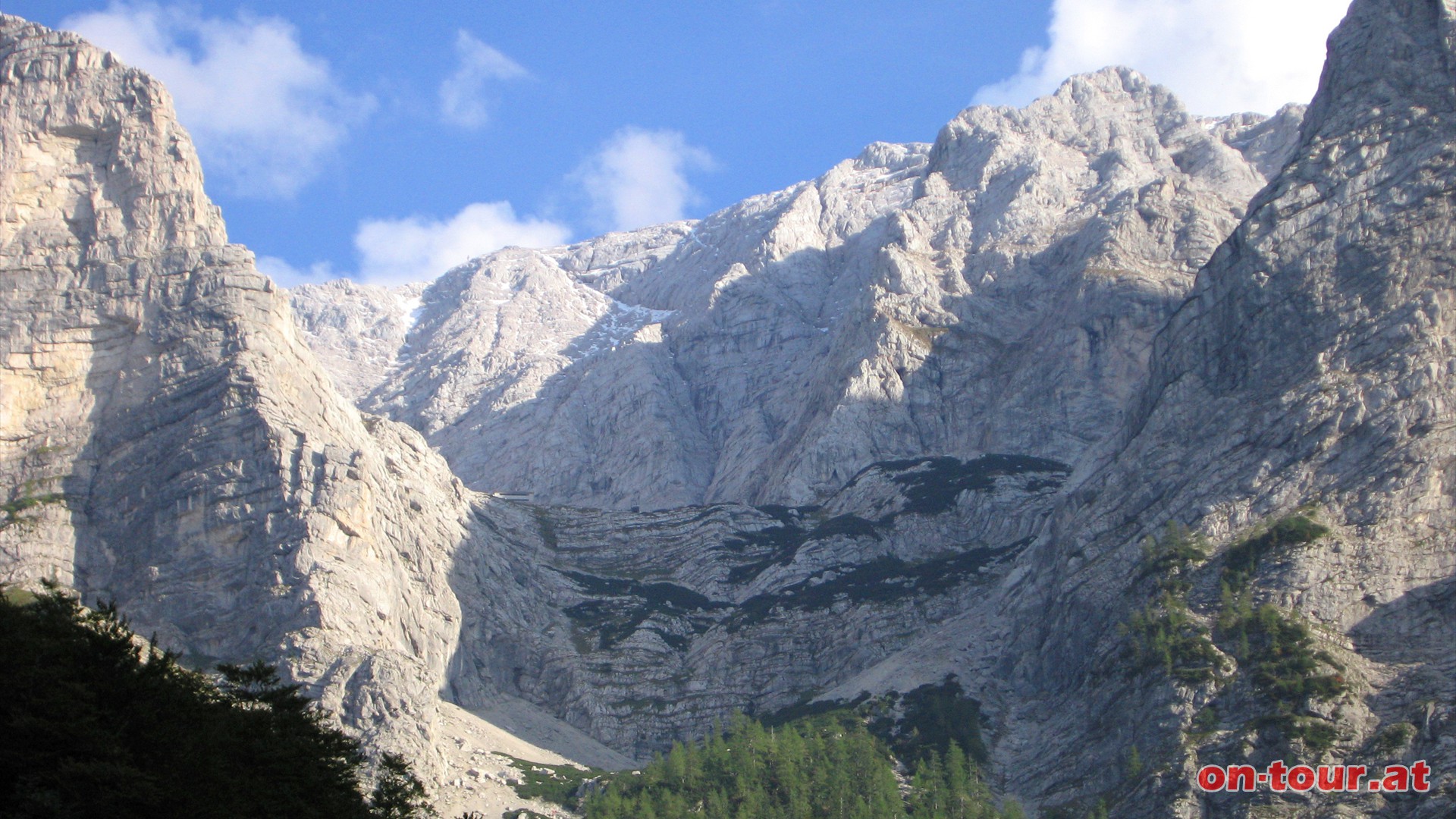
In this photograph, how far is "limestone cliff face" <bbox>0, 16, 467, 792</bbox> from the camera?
164500 mm

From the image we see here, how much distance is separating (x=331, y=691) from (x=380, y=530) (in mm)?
31733

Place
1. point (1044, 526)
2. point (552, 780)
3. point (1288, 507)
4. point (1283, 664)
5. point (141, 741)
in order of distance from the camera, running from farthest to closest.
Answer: point (1044, 526) → point (1288, 507) → point (552, 780) → point (1283, 664) → point (141, 741)

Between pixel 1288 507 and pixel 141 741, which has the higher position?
pixel 1288 507

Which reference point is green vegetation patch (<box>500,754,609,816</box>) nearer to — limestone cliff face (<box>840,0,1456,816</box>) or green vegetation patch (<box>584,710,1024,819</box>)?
green vegetation patch (<box>584,710,1024,819</box>)

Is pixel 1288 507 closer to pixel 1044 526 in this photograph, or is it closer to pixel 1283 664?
pixel 1283 664

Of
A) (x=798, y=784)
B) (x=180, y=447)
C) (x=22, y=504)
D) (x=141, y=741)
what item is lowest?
(x=141, y=741)

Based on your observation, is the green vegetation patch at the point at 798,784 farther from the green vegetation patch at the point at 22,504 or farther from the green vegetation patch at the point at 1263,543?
the green vegetation patch at the point at 22,504

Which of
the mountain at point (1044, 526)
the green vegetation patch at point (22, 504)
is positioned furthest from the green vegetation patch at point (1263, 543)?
the green vegetation patch at point (22, 504)

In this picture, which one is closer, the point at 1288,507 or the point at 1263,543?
the point at 1263,543

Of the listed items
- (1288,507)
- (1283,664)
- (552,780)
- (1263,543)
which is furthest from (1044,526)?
(552,780)

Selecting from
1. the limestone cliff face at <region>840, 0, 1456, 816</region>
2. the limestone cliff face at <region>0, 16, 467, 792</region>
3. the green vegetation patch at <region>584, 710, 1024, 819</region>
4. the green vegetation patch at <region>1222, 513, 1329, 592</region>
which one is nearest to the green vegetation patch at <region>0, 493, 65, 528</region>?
the limestone cliff face at <region>0, 16, 467, 792</region>

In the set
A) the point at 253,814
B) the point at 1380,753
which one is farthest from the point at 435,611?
the point at 253,814

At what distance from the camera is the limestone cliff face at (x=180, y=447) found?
16450 centimetres

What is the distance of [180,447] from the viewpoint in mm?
175625
